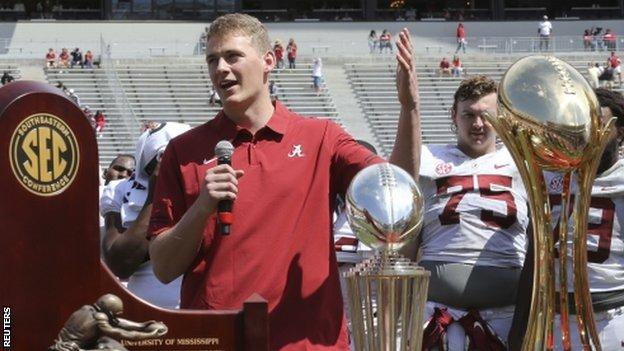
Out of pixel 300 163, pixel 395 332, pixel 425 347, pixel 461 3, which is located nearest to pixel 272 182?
pixel 300 163

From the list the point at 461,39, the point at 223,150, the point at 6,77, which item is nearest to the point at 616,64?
the point at 461,39

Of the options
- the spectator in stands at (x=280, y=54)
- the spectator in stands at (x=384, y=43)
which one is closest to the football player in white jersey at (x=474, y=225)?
the spectator in stands at (x=280, y=54)

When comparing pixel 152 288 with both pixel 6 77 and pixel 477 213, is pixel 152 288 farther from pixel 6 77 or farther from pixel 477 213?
pixel 6 77

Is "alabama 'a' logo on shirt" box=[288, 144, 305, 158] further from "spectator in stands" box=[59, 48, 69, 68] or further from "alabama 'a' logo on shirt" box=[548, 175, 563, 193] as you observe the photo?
"spectator in stands" box=[59, 48, 69, 68]

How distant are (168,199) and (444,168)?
1265 millimetres

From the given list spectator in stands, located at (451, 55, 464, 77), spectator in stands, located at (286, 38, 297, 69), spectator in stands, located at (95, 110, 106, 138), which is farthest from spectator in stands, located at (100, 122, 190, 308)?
spectator in stands, located at (451, 55, 464, 77)

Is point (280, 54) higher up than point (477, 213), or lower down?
lower down

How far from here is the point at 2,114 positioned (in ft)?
7.50

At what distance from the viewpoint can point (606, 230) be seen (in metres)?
3.89

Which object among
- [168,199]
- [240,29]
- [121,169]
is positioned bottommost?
[121,169]

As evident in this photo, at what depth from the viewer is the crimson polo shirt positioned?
2.89 metres

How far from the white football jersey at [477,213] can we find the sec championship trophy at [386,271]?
1673 millimetres

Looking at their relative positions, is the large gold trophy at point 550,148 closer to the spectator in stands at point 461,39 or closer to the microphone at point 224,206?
the microphone at point 224,206

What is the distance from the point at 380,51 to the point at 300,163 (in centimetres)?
3541
